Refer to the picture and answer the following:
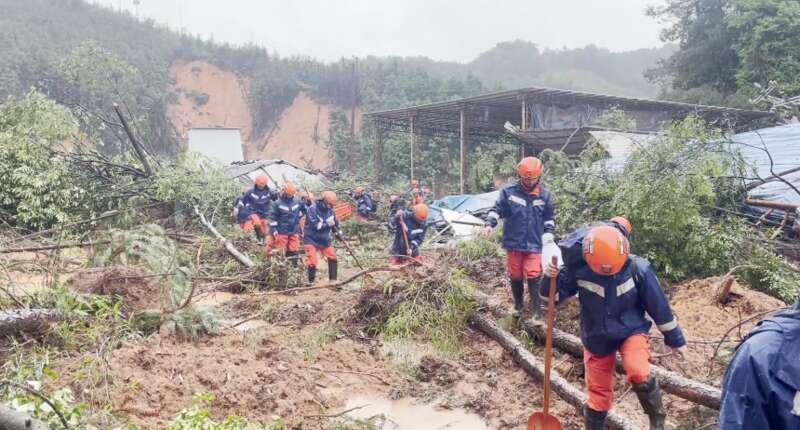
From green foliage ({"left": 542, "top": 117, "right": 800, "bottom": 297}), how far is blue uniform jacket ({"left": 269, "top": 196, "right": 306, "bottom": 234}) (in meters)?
4.29

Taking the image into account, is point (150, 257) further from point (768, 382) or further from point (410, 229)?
point (768, 382)

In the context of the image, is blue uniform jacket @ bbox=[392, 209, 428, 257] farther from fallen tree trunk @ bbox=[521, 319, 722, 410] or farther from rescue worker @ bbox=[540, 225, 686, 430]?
rescue worker @ bbox=[540, 225, 686, 430]

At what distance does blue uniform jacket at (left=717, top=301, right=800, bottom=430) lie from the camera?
1.40 m

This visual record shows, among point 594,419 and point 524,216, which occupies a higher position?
point 524,216

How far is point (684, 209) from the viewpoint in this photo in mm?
6766

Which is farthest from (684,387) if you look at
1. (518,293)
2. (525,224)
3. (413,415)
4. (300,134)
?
(300,134)

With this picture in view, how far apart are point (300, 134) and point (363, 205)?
27.3m

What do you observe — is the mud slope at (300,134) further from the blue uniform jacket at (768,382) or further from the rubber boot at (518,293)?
the blue uniform jacket at (768,382)

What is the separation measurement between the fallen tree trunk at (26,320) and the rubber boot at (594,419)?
3.98 m

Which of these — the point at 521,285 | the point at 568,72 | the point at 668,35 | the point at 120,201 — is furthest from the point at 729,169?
the point at 568,72

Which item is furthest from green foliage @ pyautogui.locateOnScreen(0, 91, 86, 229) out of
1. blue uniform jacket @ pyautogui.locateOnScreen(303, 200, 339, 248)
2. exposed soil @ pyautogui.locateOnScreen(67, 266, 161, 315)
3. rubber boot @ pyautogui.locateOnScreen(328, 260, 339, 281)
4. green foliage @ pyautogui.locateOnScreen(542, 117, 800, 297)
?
green foliage @ pyautogui.locateOnScreen(542, 117, 800, 297)

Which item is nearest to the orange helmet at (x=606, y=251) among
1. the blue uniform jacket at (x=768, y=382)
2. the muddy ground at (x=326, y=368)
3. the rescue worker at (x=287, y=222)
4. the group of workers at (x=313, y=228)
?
the muddy ground at (x=326, y=368)

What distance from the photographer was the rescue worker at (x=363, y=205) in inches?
556

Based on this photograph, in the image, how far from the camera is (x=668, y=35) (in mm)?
26391
